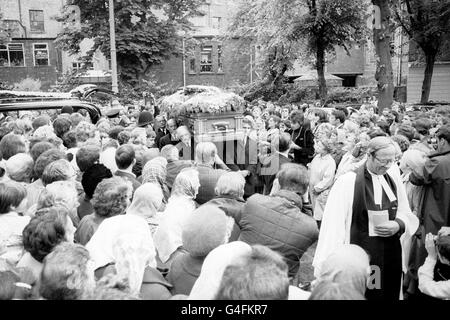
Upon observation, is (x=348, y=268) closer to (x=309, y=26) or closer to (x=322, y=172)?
(x=322, y=172)

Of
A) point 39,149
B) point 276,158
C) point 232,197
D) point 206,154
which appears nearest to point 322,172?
point 276,158

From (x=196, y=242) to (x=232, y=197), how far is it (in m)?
1.32

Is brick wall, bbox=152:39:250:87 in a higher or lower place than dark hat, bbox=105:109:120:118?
higher

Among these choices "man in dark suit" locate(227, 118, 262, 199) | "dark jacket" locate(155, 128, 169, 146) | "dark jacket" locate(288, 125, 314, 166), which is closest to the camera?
"man in dark suit" locate(227, 118, 262, 199)

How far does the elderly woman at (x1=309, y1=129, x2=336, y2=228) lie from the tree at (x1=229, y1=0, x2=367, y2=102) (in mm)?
18360

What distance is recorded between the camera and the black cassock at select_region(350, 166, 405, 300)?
376 centimetres

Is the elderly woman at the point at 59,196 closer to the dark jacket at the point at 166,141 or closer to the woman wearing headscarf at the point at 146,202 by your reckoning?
the woman wearing headscarf at the point at 146,202

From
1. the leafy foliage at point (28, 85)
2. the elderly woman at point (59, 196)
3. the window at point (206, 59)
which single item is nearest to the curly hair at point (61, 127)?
the elderly woman at point (59, 196)

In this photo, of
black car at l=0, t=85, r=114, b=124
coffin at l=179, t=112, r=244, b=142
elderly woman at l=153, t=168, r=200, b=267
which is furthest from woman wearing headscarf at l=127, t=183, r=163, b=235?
black car at l=0, t=85, r=114, b=124

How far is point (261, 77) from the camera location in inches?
1300

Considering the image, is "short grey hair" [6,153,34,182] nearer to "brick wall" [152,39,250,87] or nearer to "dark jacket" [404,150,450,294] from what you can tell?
"dark jacket" [404,150,450,294]

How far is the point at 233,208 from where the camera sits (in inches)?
162
